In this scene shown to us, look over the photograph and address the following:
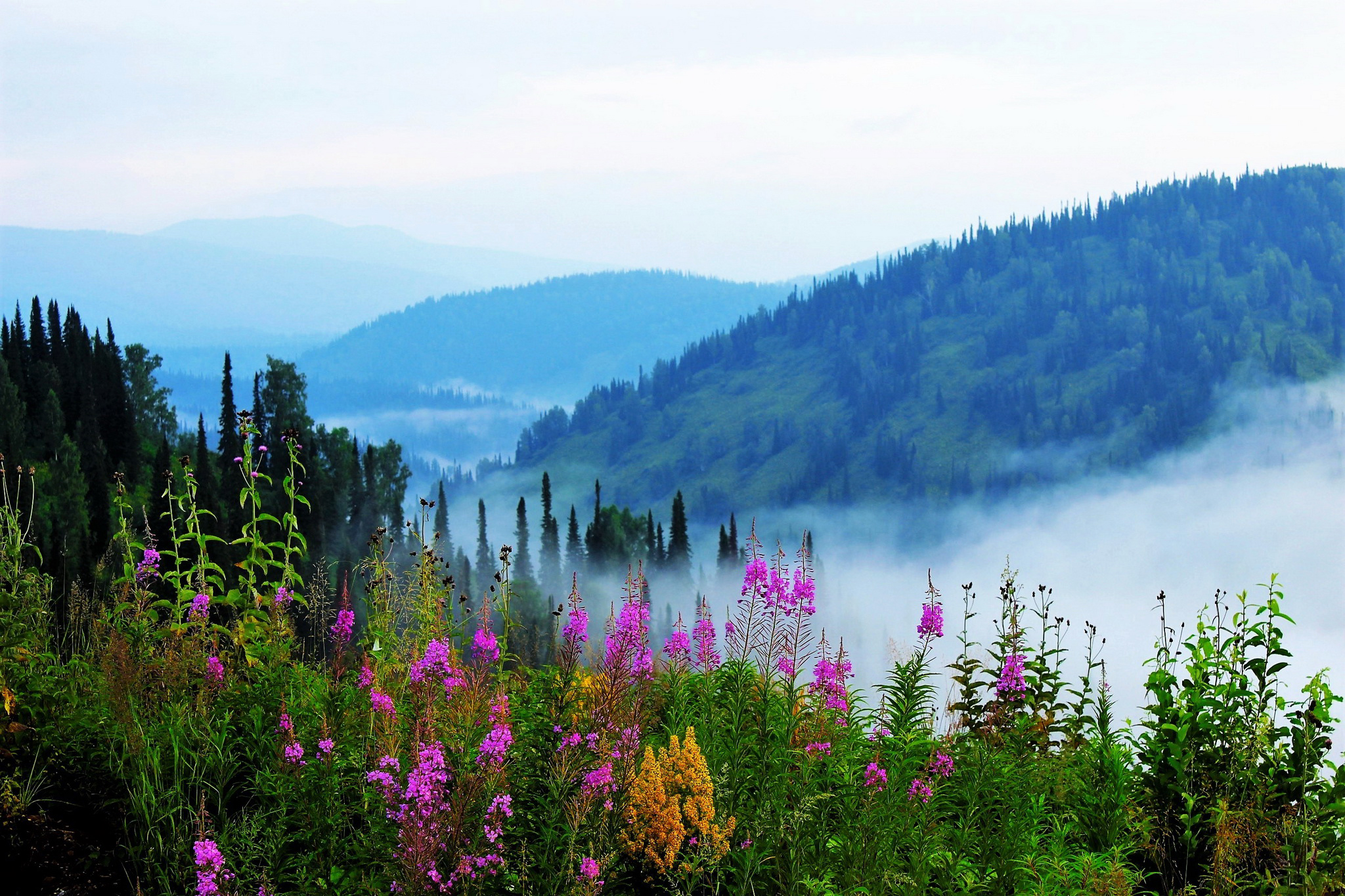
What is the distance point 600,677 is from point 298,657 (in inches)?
197

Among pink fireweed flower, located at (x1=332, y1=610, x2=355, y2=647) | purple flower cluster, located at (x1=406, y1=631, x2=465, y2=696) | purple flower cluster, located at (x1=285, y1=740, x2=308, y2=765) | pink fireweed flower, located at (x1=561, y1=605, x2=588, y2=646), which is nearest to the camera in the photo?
purple flower cluster, located at (x1=285, y1=740, x2=308, y2=765)

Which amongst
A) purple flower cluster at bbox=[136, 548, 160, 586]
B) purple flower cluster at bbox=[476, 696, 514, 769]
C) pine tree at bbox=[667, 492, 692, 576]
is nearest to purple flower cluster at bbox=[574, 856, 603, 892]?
purple flower cluster at bbox=[476, 696, 514, 769]

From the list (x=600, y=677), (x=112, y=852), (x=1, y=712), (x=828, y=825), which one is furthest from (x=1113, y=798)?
(x=1, y=712)

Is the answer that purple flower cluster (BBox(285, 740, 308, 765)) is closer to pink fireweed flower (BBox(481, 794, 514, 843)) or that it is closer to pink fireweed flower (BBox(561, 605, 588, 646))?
pink fireweed flower (BBox(481, 794, 514, 843))

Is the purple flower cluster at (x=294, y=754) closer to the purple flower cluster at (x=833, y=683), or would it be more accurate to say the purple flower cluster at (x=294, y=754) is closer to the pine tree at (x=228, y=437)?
the purple flower cluster at (x=833, y=683)

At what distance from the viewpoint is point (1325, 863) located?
7723 mm

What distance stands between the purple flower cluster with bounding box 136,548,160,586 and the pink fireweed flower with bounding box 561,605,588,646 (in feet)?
11.8

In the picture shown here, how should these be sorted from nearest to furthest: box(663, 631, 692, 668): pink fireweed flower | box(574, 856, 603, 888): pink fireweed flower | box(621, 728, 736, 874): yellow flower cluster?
1. box(574, 856, 603, 888): pink fireweed flower
2. box(621, 728, 736, 874): yellow flower cluster
3. box(663, 631, 692, 668): pink fireweed flower

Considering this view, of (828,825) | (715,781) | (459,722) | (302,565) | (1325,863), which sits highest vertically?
(459,722)

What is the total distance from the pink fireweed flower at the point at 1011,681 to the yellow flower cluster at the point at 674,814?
4.10m

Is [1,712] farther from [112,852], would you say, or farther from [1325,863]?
[1325,863]

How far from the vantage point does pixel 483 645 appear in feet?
24.5

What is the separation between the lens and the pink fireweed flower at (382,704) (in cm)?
698

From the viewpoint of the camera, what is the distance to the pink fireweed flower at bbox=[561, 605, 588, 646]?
7215 millimetres
